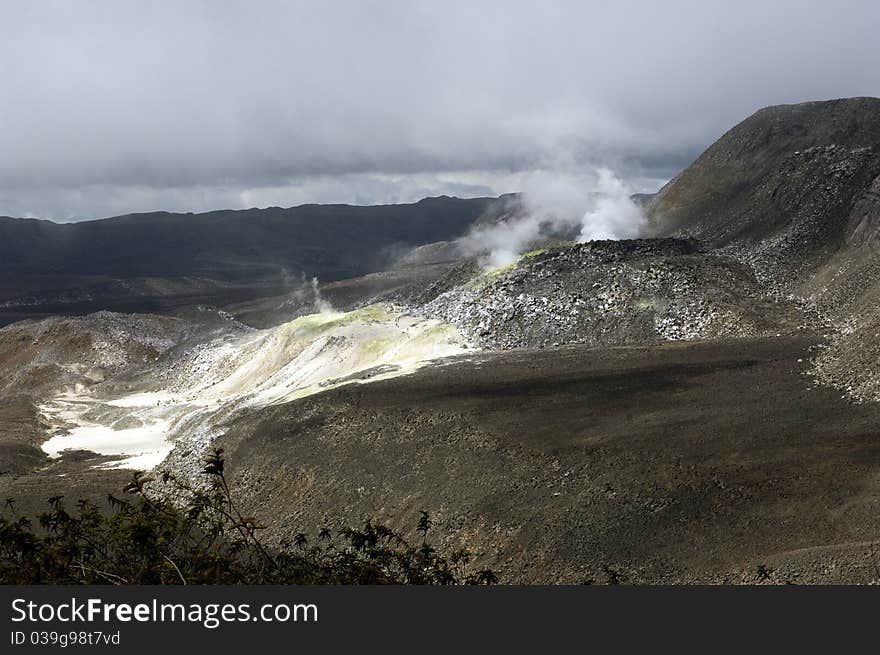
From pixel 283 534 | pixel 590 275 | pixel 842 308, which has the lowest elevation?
pixel 283 534

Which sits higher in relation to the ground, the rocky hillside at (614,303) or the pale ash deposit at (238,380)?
the rocky hillside at (614,303)

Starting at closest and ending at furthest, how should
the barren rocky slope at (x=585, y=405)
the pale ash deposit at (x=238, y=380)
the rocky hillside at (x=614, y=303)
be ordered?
the barren rocky slope at (x=585, y=405) < the rocky hillside at (x=614, y=303) < the pale ash deposit at (x=238, y=380)

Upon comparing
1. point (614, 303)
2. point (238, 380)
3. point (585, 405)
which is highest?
point (614, 303)

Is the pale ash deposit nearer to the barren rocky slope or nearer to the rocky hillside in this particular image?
the barren rocky slope

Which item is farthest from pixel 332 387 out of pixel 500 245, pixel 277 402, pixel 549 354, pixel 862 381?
pixel 500 245

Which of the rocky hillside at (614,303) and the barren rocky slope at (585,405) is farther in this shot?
the rocky hillside at (614,303)

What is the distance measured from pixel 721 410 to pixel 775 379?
6.19m

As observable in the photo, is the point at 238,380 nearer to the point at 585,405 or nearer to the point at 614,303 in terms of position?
the point at 614,303

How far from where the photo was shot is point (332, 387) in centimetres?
4722

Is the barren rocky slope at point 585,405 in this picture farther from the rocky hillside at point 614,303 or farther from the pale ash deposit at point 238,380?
the pale ash deposit at point 238,380

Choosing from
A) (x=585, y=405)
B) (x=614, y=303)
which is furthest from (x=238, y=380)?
(x=585, y=405)

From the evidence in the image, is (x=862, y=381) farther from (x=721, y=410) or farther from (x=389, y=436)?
(x=389, y=436)

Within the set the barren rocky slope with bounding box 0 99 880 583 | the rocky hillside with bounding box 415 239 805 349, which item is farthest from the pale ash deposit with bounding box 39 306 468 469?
the rocky hillside with bounding box 415 239 805 349

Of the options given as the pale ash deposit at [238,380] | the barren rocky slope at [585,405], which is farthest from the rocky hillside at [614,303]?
the pale ash deposit at [238,380]
